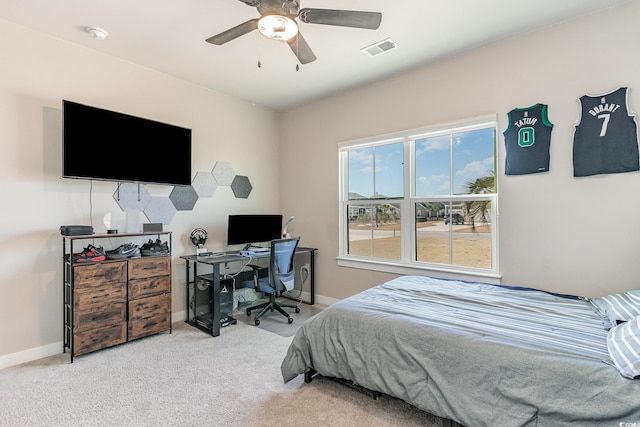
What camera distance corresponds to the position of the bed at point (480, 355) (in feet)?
4.33

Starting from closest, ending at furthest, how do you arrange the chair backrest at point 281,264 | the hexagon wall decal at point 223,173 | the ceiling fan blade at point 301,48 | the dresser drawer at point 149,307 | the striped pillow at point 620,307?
the striped pillow at point 620,307, the ceiling fan blade at point 301,48, the dresser drawer at point 149,307, the chair backrest at point 281,264, the hexagon wall decal at point 223,173

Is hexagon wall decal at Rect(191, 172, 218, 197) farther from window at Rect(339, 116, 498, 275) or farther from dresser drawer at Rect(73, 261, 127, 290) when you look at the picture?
window at Rect(339, 116, 498, 275)

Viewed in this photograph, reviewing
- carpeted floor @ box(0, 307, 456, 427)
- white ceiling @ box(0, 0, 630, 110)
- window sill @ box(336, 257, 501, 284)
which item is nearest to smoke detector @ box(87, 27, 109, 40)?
white ceiling @ box(0, 0, 630, 110)

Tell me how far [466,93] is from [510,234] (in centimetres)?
144

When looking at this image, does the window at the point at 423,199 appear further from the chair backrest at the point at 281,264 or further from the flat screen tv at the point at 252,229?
the flat screen tv at the point at 252,229

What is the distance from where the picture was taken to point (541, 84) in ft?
8.74

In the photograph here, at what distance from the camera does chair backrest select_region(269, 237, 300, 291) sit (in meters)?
3.48

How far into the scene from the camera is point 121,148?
9.61 ft

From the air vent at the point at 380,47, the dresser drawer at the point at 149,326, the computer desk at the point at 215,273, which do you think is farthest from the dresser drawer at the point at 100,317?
the air vent at the point at 380,47

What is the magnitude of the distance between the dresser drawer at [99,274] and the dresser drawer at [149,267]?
0.08 metres

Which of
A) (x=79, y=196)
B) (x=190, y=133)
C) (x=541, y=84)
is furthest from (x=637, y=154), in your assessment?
(x=79, y=196)

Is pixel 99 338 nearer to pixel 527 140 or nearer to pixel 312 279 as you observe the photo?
pixel 312 279

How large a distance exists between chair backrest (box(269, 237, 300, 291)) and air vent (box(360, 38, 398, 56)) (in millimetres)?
2148

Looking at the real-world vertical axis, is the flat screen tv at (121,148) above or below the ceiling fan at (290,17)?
below
